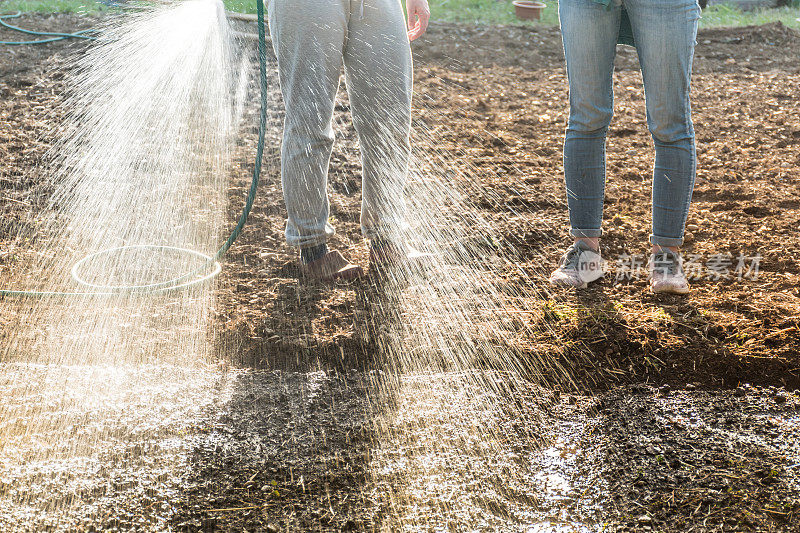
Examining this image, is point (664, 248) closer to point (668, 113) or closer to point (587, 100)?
point (668, 113)

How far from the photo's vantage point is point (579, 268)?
9.23ft

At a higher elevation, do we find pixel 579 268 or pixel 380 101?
pixel 380 101

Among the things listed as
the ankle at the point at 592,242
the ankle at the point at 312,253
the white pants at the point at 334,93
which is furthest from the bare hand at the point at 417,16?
the ankle at the point at 592,242

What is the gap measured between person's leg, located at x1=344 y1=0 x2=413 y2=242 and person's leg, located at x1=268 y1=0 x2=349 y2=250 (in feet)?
0.25

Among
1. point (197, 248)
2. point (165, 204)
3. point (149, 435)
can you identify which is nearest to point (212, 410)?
point (149, 435)

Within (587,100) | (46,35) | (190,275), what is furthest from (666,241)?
(46,35)

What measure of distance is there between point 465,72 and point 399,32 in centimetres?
384

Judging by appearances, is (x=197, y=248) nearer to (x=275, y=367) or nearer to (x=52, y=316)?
(x=52, y=316)

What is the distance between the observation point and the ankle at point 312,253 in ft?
9.37

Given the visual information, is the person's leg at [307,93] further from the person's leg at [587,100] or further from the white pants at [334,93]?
the person's leg at [587,100]

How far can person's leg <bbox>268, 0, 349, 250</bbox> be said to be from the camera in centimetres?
251

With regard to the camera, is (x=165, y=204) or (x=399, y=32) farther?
(x=165, y=204)

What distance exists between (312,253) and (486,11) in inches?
294

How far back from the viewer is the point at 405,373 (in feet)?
7.63
